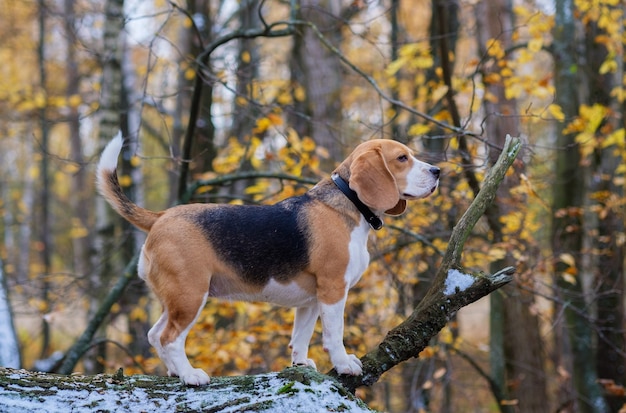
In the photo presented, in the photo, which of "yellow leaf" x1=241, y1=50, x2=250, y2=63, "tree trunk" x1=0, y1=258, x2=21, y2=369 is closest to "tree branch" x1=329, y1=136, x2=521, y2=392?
"tree trunk" x1=0, y1=258, x2=21, y2=369

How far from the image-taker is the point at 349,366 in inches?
171

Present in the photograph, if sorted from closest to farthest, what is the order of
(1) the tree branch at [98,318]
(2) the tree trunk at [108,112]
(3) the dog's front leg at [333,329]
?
(3) the dog's front leg at [333,329]
(1) the tree branch at [98,318]
(2) the tree trunk at [108,112]

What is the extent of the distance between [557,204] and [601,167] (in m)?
0.87

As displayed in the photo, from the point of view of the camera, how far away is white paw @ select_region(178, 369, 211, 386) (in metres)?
3.96

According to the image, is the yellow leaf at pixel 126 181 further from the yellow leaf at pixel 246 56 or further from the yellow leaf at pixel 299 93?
the yellow leaf at pixel 299 93

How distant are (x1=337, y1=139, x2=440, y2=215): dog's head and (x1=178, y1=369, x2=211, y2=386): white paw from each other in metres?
1.60

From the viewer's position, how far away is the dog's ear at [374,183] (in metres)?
4.77

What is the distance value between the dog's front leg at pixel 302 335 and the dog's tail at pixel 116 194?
4.32ft

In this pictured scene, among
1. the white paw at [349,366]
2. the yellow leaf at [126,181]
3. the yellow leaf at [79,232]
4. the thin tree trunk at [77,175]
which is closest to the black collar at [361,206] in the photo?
the white paw at [349,366]

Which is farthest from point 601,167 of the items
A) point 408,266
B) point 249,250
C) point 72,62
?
point 72,62

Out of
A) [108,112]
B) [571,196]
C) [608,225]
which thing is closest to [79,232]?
[108,112]

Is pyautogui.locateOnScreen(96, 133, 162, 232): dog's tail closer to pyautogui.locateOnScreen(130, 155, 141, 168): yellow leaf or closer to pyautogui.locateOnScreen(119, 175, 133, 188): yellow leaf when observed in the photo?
pyautogui.locateOnScreen(130, 155, 141, 168): yellow leaf

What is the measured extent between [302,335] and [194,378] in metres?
1.26

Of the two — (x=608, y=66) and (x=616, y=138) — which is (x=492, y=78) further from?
(x=608, y=66)
